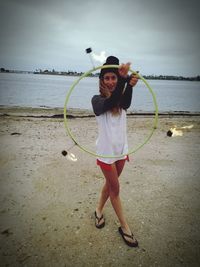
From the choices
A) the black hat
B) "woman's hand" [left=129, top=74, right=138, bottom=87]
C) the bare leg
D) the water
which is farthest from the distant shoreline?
"woman's hand" [left=129, top=74, right=138, bottom=87]

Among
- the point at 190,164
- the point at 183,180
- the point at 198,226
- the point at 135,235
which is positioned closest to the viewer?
the point at 135,235

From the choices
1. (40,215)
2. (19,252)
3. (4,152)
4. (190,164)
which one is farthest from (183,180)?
(4,152)

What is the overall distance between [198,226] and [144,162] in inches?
113

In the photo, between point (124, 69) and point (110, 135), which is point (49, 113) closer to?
point (110, 135)

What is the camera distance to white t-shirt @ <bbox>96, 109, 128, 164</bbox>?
288 centimetres

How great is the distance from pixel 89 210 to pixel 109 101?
2.43 m

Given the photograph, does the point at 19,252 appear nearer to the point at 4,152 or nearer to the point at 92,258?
the point at 92,258

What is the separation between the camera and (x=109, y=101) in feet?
8.54

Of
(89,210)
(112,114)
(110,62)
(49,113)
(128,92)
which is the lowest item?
(89,210)

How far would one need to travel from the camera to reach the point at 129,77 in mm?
2768

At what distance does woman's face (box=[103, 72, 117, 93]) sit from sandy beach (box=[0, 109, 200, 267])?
95.0 inches

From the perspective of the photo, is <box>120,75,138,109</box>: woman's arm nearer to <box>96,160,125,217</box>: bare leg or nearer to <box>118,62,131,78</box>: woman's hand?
<box>118,62,131,78</box>: woman's hand

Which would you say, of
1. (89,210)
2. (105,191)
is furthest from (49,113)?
(105,191)

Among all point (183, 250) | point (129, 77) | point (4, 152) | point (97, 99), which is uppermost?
point (129, 77)
